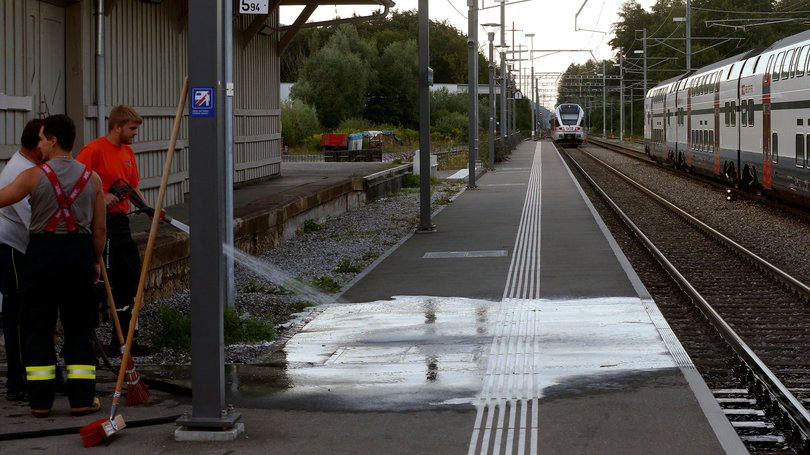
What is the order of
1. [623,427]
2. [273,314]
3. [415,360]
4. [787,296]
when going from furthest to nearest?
[787,296] → [273,314] → [415,360] → [623,427]

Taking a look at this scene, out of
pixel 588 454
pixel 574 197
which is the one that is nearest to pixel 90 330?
pixel 588 454

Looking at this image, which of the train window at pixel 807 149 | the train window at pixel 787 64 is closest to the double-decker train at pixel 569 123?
the train window at pixel 787 64

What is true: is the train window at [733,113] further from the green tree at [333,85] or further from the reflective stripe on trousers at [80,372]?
A: the green tree at [333,85]

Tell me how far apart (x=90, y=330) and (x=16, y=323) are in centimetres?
60

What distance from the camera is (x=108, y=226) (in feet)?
28.6

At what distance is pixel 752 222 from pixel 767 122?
3.01 metres

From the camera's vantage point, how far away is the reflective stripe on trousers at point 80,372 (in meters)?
6.69

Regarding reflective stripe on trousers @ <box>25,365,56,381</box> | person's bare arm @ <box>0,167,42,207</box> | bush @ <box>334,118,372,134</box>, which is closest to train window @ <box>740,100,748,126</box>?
person's bare arm @ <box>0,167,42,207</box>

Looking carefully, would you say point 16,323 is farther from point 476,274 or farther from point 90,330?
point 476,274

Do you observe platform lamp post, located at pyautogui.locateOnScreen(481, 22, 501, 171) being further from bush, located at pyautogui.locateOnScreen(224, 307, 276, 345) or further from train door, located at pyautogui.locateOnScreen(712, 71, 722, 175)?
bush, located at pyautogui.locateOnScreen(224, 307, 276, 345)

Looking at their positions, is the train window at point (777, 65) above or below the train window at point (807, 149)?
above

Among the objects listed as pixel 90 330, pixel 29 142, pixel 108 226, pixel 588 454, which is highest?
pixel 29 142

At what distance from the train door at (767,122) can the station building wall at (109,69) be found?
410 inches

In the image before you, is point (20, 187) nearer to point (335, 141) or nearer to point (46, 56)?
point (46, 56)
